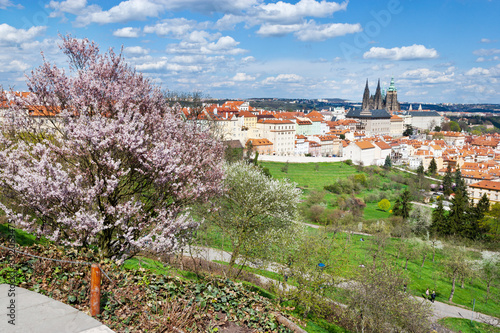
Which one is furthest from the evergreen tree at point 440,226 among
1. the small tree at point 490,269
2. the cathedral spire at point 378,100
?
the cathedral spire at point 378,100

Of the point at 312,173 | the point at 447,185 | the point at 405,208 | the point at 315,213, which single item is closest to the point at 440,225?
the point at 405,208

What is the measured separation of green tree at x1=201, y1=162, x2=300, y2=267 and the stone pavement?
9.25m

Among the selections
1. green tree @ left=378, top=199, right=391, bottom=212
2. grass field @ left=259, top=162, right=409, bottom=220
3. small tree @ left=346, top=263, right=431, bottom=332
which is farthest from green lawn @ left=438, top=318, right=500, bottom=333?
green tree @ left=378, top=199, right=391, bottom=212

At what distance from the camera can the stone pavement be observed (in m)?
5.06

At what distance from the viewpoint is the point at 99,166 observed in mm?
8109

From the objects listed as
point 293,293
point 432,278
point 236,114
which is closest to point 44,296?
point 293,293

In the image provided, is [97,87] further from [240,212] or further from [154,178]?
[240,212]

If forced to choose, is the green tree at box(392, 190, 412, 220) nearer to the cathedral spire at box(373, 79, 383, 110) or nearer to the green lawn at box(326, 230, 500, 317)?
the green lawn at box(326, 230, 500, 317)

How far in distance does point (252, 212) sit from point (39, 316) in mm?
11430

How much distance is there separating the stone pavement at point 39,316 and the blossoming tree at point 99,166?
6.79ft

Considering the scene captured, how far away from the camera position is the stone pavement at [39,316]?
506 cm

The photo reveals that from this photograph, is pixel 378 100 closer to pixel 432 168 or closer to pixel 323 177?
pixel 432 168

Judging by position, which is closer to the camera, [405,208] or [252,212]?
[252,212]

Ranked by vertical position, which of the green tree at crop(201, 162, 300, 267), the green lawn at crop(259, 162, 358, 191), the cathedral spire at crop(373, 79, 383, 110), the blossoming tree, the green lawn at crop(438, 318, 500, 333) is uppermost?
the cathedral spire at crop(373, 79, 383, 110)
